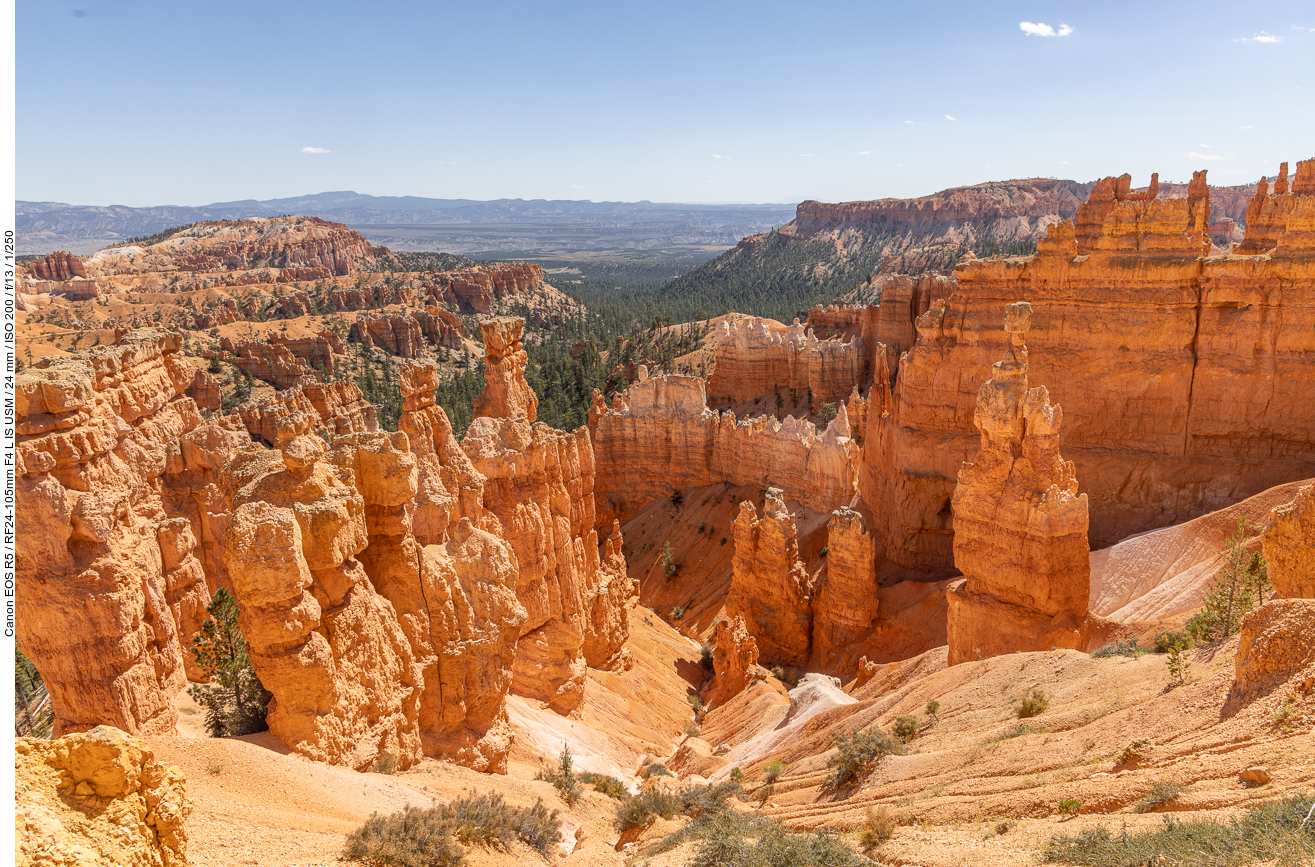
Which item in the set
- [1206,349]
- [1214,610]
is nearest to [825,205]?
[1206,349]

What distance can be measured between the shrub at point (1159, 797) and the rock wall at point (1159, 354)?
18.7 meters

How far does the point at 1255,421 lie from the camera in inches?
937

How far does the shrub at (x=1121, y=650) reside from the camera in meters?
15.0

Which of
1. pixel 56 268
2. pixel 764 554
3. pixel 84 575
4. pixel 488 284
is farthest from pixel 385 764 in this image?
pixel 56 268

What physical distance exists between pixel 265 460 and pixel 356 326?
89206 millimetres

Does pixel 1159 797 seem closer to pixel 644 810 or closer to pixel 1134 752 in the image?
pixel 1134 752

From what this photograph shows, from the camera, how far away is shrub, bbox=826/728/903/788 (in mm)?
13844

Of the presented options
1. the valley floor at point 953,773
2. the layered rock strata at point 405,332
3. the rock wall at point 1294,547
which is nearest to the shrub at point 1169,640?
the valley floor at point 953,773

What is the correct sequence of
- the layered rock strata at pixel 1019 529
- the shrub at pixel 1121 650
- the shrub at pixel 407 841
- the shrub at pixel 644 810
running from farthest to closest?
the layered rock strata at pixel 1019 529 < the shrub at pixel 1121 650 < the shrub at pixel 644 810 < the shrub at pixel 407 841

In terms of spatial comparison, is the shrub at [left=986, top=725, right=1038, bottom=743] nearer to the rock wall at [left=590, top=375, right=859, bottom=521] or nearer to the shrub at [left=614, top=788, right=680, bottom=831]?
the shrub at [left=614, top=788, right=680, bottom=831]

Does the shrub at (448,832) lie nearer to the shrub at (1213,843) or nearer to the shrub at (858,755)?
the shrub at (858,755)

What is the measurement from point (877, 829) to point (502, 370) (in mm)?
19131

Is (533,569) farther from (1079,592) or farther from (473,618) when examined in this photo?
(1079,592)

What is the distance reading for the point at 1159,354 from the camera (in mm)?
24891
